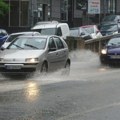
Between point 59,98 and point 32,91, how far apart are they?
58.0 inches

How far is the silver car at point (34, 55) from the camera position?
16.5m

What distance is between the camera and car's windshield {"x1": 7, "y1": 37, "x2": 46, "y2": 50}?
1752cm

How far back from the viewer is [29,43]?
698 inches

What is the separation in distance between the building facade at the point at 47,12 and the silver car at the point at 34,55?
993 inches

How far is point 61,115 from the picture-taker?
9.80 m

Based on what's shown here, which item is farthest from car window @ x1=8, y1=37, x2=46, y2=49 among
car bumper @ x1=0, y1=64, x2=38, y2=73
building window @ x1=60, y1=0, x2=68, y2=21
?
building window @ x1=60, y1=0, x2=68, y2=21

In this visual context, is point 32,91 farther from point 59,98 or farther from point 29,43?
point 29,43

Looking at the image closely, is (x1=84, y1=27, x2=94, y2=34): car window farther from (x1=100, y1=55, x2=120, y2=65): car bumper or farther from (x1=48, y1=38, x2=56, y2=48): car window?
(x1=48, y1=38, x2=56, y2=48): car window

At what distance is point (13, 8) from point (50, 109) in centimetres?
3515

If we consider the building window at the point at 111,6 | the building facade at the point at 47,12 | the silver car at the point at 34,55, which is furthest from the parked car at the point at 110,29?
the building window at the point at 111,6

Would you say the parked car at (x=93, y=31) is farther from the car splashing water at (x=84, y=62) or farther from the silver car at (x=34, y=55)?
the silver car at (x=34, y=55)

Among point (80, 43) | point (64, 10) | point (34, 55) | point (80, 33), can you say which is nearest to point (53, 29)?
point (80, 43)

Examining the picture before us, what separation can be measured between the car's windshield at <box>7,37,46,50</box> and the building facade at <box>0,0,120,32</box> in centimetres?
2531

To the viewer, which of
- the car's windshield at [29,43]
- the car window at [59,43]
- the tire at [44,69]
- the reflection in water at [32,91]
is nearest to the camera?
the reflection in water at [32,91]
